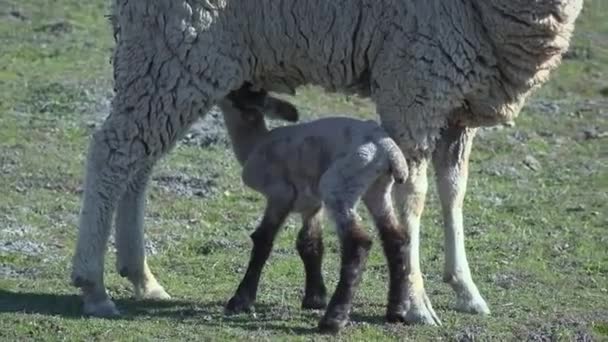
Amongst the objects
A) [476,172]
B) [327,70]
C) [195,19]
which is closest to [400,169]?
[327,70]

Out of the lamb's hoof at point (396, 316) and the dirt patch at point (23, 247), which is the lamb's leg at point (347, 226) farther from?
the dirt patch at point (23, 247)

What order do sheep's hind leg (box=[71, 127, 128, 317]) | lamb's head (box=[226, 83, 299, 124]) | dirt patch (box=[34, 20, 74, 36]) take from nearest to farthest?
sheep's hind leg (box=[71, 127, 128, 317]) < lamb's head (box=[226, 83, 299, 124]) < dirt patch (box=[34, 20, 74, 36])

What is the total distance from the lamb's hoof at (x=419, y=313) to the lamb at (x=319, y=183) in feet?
Answer: 0.25

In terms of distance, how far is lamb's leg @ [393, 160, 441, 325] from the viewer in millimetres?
9758

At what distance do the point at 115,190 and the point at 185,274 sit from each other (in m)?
2.34

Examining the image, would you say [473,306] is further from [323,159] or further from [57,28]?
[57,28]

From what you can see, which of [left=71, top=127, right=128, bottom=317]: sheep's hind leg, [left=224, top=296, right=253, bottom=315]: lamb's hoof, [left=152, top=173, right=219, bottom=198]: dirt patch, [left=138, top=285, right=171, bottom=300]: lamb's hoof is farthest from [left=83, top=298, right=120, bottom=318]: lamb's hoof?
[left=152, top=173, right=219, bottom=198]: dirt patch

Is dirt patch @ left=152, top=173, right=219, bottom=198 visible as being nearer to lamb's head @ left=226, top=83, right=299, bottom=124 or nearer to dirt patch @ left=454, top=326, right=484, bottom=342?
lamb's head @ left=226, top=83, right=299, bottom=124

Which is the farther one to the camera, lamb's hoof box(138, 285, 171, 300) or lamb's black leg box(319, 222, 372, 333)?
lamb's hoof box(138, 285, 171, 300)

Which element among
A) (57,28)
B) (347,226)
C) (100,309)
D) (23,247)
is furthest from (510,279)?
(57,28)

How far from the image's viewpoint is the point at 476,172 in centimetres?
1781

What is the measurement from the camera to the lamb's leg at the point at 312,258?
33.5 ft

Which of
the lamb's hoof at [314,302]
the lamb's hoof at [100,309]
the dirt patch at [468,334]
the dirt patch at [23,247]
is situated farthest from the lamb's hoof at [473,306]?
the dirt patch at [23,247]

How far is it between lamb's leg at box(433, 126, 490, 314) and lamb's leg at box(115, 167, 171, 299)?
77.1 inches
